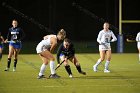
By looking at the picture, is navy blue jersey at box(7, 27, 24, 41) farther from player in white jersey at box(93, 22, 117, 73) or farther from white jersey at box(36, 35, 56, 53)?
player in white jersey at box(93, 22, 117, 73)

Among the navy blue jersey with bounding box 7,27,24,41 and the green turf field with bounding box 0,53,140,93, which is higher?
the navy blue jersey with bounding box 7,27,24,41

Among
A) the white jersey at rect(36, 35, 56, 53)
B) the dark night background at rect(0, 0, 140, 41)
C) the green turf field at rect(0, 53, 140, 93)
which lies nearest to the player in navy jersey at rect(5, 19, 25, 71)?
the green turf field at rect(0, 53, 140, 93)

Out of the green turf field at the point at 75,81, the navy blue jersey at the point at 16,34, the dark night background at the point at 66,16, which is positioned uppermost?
the dark night background at the point at 66,16

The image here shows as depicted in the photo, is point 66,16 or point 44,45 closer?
point 44,45

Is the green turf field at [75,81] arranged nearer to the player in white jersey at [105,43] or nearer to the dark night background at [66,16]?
the player in white jersey at [105,43]

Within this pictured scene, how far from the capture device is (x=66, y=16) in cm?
3444

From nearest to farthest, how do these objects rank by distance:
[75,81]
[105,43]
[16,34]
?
1. [75,81]
2. [105,43]
3. [16,34]

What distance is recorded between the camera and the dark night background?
32969 mm

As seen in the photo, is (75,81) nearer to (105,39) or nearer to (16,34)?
(105,39)

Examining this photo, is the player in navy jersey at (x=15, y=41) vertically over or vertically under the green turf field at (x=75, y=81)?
over

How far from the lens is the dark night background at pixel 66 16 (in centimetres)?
3297

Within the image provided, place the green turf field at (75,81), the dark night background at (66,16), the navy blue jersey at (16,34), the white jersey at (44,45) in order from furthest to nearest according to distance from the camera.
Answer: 1. the dark night background at (66,16)
2. the navy blue jersey at (16,34)
3. the white jersey at (44,45)
4. the green turf field at (75,81)

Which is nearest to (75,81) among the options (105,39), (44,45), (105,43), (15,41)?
(44,45)

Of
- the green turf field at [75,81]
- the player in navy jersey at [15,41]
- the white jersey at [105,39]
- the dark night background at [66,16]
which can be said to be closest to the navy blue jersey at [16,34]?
the player in navy jersey at [15,41]
